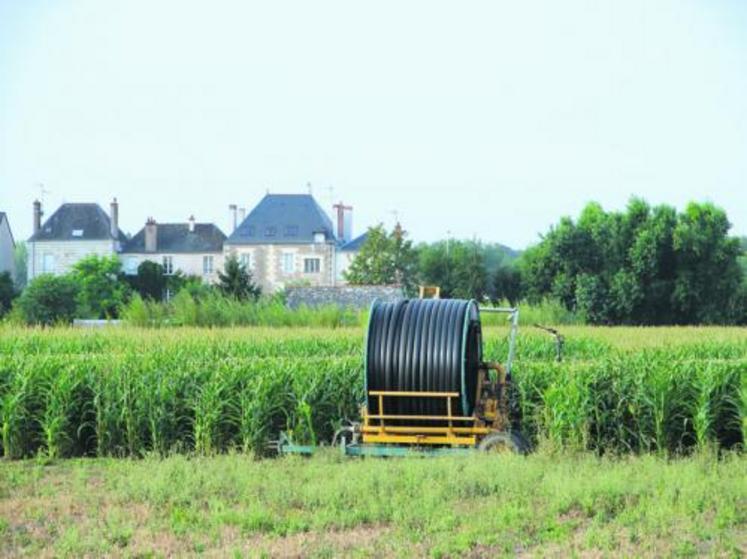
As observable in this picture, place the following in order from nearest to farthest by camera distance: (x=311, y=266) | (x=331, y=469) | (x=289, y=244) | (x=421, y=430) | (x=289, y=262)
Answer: (x=331, y=469), (x=421, y=430), (x=289, y=244), (x=311, y=266), (x=289, y=262)

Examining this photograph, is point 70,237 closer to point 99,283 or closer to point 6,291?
point 99,283

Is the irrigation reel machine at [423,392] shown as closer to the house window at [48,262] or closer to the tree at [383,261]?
the tree at [383,261]

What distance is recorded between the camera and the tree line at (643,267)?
5941 cm

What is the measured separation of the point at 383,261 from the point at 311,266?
1130 centimetres

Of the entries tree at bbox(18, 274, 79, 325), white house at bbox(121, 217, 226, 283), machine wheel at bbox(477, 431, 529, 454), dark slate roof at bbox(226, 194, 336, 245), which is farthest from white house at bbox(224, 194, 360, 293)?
machine wheel at bbox(477, 431, 529, 454)

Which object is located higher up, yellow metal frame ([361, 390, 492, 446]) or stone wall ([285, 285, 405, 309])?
stone wall ([285, 285, 405, 309])

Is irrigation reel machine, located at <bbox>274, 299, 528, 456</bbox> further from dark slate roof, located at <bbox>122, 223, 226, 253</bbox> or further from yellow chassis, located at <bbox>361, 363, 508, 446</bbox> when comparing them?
dark slate roof, located at <bbox>122, 223, 226, 253</bbox>

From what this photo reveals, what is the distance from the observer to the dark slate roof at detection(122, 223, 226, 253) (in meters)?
92.6

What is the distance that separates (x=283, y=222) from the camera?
294ft

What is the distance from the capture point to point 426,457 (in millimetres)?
13688

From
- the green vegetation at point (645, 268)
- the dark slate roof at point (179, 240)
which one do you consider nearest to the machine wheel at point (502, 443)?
the green vegetation at point (645, 268)

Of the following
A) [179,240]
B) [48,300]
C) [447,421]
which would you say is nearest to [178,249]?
[179,240]

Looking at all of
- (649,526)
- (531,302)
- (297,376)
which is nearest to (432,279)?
(531,302)

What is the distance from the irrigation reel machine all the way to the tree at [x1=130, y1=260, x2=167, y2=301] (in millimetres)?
70141
